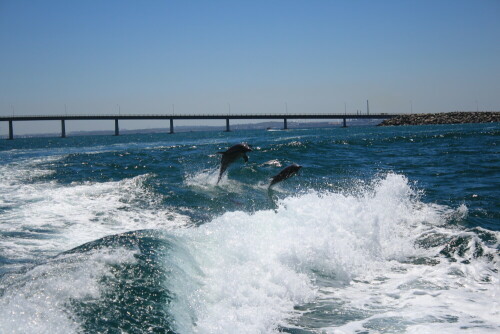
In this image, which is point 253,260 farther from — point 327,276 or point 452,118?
point 452,118

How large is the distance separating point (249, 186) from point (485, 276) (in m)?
8.59

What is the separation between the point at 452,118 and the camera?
10731cm

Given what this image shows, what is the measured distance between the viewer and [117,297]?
4.59 meters

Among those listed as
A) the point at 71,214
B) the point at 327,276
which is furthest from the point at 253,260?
the point at 71,214

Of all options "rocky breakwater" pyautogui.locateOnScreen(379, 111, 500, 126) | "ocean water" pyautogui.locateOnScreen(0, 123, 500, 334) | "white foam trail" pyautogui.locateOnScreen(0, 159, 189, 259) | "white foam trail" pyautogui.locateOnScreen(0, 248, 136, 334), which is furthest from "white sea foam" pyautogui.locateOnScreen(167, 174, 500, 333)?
"rocky breakwater" pyautogui.locateOnScreen(379, 111, 500, 126)

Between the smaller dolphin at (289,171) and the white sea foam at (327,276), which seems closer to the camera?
the white sea foam at (327,276)

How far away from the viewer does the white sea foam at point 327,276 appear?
4.89m

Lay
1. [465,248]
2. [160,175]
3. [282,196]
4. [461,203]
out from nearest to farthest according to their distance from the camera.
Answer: [465,248] < [461,203] < [282,196] < [160,175]

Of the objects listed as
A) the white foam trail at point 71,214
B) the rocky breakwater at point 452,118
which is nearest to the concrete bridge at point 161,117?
the rocky breakwater at point 452,118

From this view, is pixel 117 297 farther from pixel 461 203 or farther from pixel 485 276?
pixel 461 203

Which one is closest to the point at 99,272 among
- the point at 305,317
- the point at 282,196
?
the point at 305,317

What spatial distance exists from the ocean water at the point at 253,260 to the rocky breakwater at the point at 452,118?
9981 cm

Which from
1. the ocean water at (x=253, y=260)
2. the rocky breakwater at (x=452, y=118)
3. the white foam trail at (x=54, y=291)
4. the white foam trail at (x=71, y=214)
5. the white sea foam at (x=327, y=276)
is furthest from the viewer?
the rocky breakwater at (x=452, y=118)

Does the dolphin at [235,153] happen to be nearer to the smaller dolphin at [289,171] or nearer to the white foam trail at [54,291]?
the smaller dolphin at [289,171]
